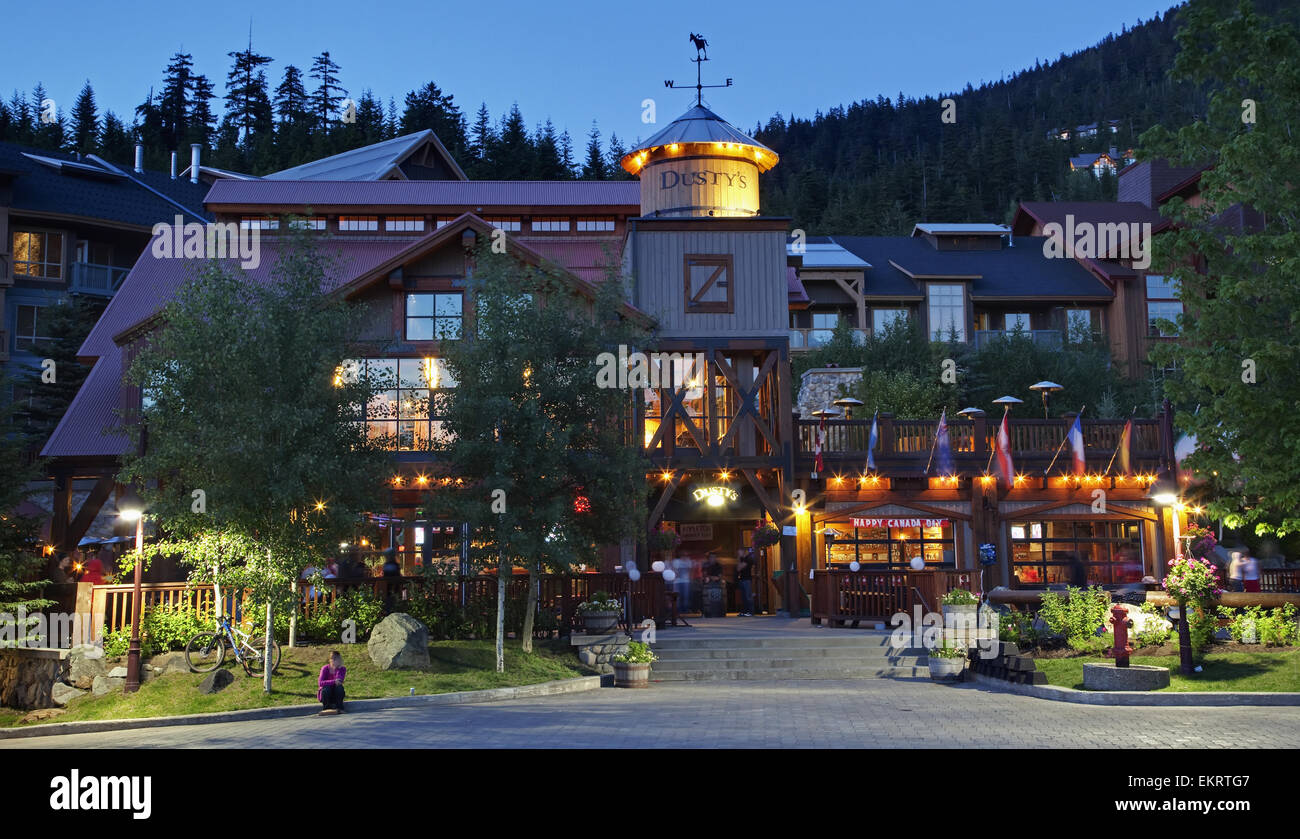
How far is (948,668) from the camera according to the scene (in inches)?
768

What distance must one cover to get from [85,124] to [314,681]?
69.2 m

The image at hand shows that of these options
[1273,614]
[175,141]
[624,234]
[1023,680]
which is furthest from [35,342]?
[175,141]

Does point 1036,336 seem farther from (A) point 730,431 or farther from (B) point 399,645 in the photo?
(B) point 399,645

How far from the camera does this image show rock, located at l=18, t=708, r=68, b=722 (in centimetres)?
1944

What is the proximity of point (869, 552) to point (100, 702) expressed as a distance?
1965cm

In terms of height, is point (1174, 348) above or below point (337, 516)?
above

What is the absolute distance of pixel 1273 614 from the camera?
19.1m

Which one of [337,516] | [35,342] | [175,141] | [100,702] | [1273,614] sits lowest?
[100,702]

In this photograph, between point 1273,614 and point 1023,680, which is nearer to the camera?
point 1023,680

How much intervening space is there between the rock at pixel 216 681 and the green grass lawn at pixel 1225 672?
42.5 ft

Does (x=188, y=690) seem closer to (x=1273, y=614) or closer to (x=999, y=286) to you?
(x=1273, y=614)

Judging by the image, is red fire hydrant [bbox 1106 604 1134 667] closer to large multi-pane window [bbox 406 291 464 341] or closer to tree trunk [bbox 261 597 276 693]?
tree trunk [bbox 261 597 276 693]

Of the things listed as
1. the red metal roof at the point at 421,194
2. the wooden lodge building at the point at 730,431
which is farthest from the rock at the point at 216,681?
the red metal roof at the point at 421,194

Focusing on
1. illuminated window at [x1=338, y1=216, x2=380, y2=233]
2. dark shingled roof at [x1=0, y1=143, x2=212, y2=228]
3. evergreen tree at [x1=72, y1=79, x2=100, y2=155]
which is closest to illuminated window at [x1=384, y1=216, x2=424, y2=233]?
illuminated window at [x1=338, y1=216, x2=380, y2=233]
